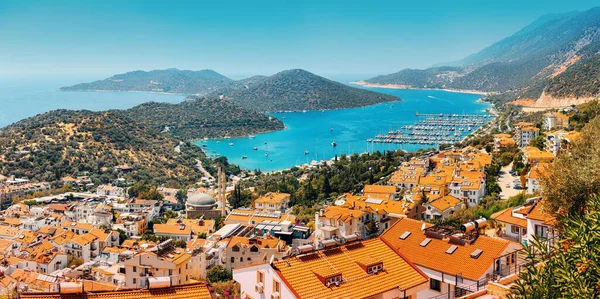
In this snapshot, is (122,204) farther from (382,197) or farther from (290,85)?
(290,85)

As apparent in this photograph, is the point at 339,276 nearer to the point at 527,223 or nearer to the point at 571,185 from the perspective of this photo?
the point at 571,185

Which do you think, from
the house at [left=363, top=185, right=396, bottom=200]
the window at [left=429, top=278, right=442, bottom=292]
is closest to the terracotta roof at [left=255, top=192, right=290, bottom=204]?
the house at [left=363, top=185, right=396, bottom=200]

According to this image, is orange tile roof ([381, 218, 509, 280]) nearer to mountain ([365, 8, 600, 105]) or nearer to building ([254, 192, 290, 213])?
building ([254, 192, 290, 213])

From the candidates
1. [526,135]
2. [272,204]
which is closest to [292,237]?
[272,204]

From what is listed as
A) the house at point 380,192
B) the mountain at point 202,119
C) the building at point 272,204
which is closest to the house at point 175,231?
the building at point 272,204

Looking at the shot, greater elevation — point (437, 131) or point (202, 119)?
point (202, 119)

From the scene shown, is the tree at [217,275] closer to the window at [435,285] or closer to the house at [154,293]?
the window at [435,285]
